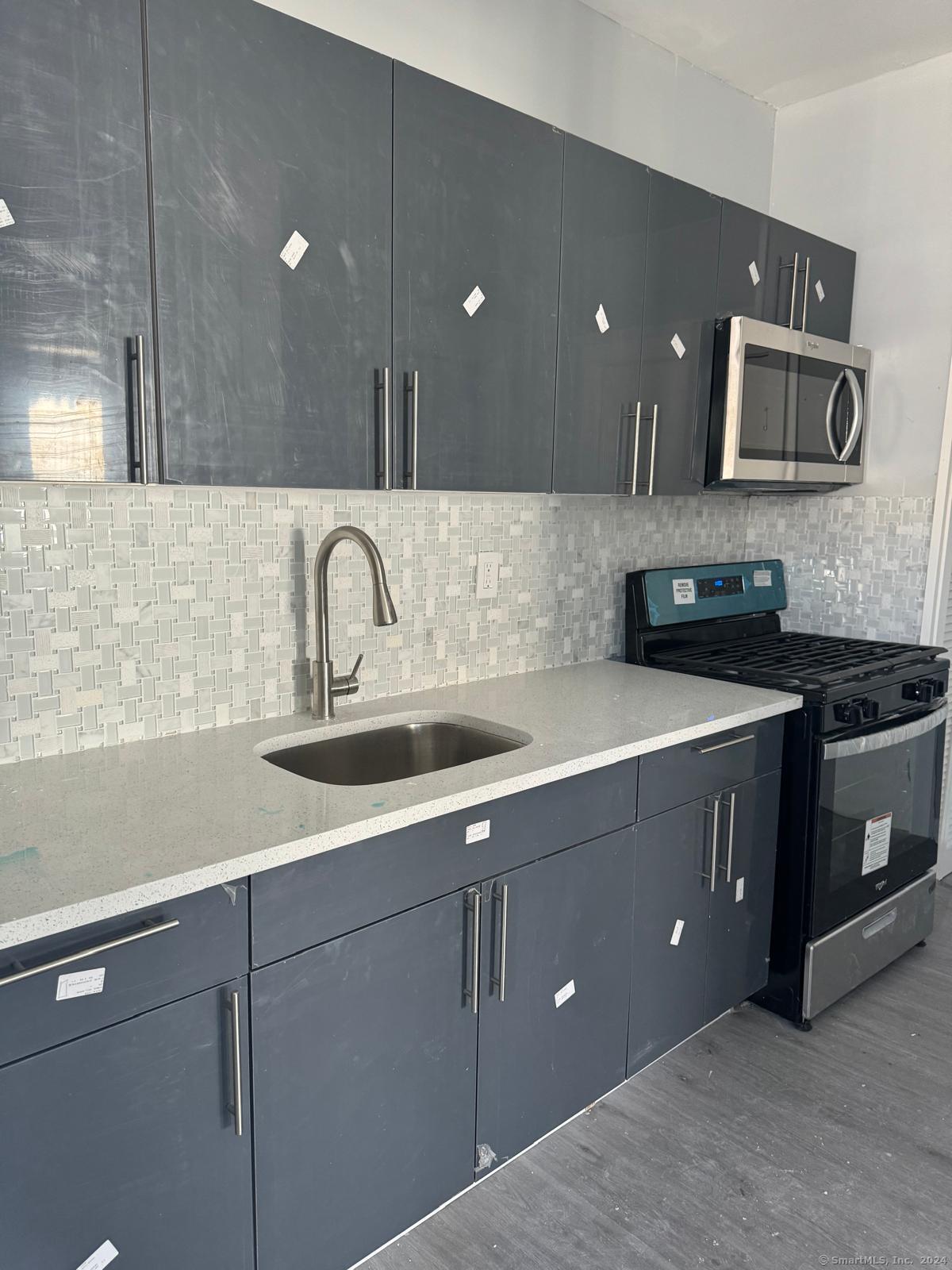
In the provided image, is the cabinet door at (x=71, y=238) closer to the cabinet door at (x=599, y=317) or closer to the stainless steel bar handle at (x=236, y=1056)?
the stainless steel bar handle at (x=236, y=1056)

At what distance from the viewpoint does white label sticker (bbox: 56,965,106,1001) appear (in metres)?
1.18

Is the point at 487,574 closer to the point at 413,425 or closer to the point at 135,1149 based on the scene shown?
the point at 413,425

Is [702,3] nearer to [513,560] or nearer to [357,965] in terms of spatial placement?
[513,560]

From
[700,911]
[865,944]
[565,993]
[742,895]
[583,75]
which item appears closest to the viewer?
[565,993]

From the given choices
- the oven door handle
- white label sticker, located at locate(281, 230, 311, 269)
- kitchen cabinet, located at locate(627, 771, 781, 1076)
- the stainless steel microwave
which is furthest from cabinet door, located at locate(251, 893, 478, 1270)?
the stainless steel microwave

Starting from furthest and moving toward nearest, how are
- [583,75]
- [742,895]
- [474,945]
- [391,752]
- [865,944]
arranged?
[865,944] → [583,75] → [742,895] → [391,752] → [474,945]

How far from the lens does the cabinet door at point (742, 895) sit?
2375 millimetres

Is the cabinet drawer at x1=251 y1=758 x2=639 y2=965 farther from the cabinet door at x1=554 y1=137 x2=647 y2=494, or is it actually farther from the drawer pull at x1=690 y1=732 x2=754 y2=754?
the cabinet door at x1=554 y1=137 x2=647 y2=494

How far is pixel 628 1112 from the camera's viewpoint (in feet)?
7.23

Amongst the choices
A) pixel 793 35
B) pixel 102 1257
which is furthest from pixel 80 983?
pixel 793 35

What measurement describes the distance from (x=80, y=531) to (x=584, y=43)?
199 centimetres

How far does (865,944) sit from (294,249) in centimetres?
240

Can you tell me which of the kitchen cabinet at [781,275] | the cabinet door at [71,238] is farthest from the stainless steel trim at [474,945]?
the kitchen cabinet at [781,275]

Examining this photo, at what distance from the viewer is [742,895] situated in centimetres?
246
